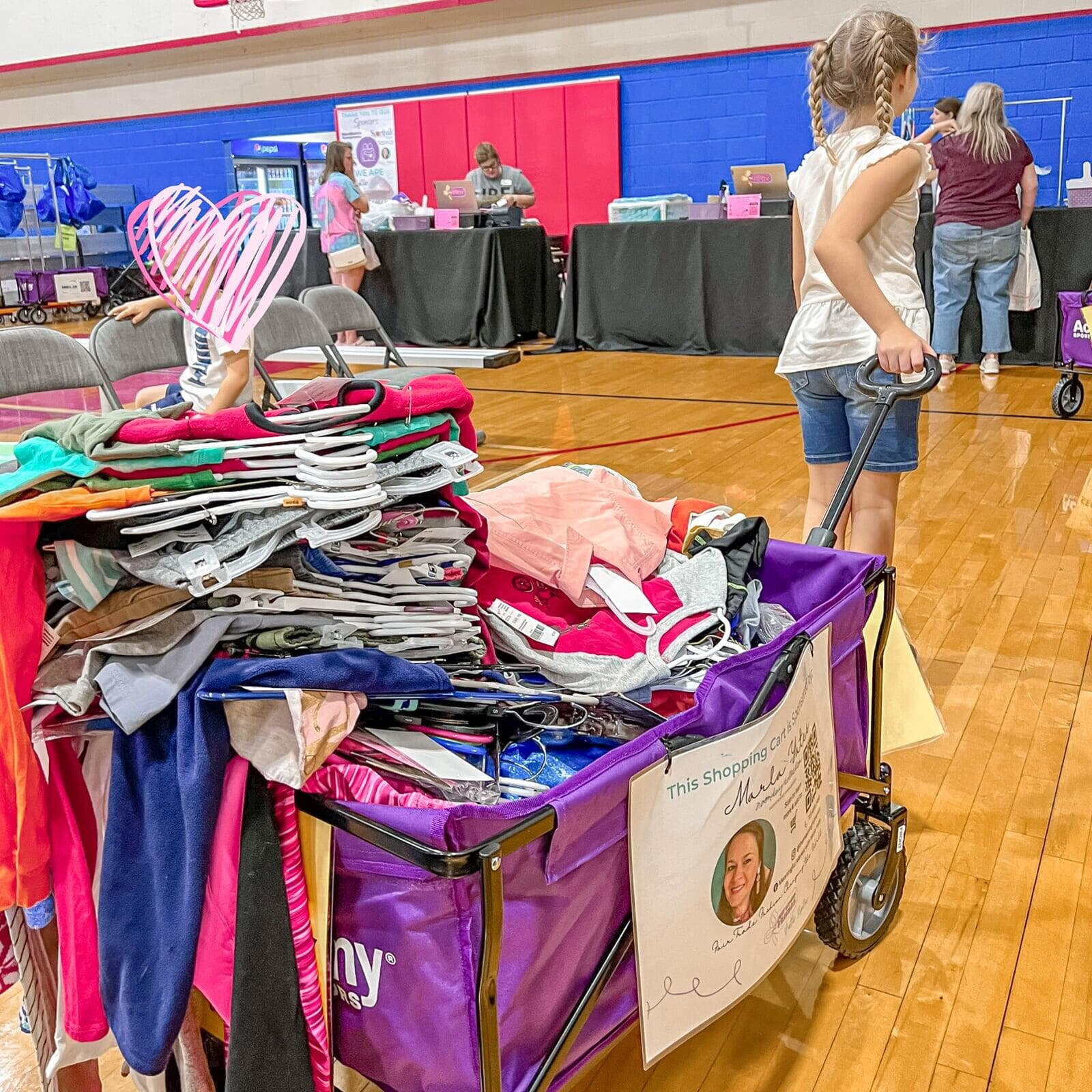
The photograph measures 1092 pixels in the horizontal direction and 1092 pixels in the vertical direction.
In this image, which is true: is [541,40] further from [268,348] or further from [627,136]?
[268,348]

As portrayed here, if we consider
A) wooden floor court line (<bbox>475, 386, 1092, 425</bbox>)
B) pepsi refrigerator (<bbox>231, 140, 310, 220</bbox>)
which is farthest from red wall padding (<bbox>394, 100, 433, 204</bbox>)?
wooden floor court line (<bbox>475, 386, 1092, 425</bbox>)

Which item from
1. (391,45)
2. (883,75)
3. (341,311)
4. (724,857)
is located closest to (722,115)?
(391,45)

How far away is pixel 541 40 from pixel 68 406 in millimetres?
5248

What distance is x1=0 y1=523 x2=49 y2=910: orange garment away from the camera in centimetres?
106

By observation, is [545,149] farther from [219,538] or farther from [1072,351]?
[219,538]

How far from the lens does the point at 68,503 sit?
1.05 m

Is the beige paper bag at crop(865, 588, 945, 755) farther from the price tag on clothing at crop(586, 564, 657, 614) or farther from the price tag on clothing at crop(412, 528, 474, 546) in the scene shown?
the price tag on clothing at crop(412, 528, 474, 546)

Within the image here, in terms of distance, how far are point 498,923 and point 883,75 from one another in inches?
61.0

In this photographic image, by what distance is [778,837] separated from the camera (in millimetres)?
1282

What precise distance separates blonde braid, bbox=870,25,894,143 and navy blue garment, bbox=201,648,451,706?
52.0 inches

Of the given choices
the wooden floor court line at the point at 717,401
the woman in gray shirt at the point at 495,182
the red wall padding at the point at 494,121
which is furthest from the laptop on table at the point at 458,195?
the red wall padding at the point at 494,121

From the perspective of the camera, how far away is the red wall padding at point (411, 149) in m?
10.2

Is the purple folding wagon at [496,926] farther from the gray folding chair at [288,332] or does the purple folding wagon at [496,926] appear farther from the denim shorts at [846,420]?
the gray folding chair at [288,332]

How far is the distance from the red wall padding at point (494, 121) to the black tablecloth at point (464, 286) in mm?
2323
